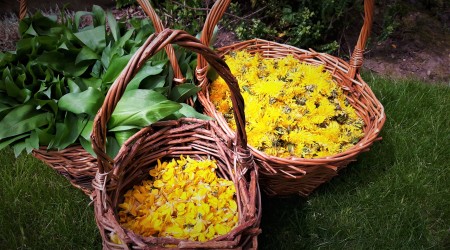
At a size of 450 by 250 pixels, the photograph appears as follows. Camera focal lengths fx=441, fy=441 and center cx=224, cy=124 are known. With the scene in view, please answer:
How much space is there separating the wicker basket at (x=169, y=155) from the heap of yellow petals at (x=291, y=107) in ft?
0.71

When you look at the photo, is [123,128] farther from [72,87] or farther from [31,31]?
[31,31]

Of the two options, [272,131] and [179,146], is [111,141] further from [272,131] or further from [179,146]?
[272,131]

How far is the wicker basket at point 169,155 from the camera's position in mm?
1410

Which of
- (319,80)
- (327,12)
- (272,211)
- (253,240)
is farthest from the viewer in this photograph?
(327,12)

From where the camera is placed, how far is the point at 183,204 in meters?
1.87

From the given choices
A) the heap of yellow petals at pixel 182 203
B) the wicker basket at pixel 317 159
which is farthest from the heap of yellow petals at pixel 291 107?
the heap of yellow petals at pixel 182 203

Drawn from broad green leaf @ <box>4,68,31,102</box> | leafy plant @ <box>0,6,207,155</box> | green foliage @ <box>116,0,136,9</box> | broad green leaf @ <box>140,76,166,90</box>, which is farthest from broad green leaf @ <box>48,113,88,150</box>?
green foliage @ <box>116,0,136,9</box>

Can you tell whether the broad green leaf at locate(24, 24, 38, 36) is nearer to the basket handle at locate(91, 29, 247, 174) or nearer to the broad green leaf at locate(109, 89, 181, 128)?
the broad green leaf at locate(109, 89, 181, 128)

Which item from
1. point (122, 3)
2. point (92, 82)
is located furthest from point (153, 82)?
point (122, 3)

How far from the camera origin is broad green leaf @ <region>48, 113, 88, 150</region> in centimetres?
197

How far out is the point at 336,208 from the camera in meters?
2.32

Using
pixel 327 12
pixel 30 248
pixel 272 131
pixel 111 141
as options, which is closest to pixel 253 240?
pixel 272 131

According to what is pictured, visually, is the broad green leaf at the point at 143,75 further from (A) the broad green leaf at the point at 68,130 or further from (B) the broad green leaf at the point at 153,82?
(A) the broad green leaf at the point at 68,130

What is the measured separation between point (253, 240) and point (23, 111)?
1.26 m
